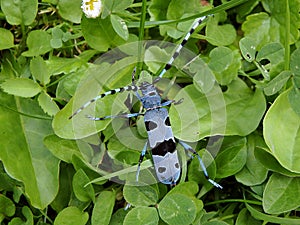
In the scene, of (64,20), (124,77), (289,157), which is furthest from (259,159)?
(64,20)

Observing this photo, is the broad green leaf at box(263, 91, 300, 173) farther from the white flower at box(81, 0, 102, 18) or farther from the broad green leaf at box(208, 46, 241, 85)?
the white flower at box(81, 0, 102, 18)

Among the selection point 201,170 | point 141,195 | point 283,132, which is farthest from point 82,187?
point 283,132

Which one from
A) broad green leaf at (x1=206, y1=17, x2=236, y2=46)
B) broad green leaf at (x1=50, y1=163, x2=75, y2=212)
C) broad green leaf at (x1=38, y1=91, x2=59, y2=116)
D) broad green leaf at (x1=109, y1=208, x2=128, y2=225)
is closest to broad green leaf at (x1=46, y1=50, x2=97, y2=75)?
broad green leaf at (x1=38, y1=91, x2=59, y2=116)

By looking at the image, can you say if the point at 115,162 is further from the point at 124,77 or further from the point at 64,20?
the point at 64,20

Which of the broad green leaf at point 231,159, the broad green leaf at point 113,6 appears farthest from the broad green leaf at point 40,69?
the broad green leaf at point 231,159

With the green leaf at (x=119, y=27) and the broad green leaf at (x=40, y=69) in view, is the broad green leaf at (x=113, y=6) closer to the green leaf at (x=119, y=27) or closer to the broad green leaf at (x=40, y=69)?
the green leaf at (x=119, y=27)
